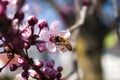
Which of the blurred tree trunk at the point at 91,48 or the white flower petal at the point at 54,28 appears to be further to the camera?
the blurred tree trunk at the point at 91,48

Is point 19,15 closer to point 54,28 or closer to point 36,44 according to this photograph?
point 36,44

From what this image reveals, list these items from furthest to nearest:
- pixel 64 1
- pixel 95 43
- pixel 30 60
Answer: pixel 64 1, pixel 95 43, pixel 30 60

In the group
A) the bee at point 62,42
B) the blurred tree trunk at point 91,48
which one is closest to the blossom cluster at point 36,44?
the bee at point 62,42

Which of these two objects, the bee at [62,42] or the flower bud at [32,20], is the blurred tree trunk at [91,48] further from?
the flower bud at [32,20]

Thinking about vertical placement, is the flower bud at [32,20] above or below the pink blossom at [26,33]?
above

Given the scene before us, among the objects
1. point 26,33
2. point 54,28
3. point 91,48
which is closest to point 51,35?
point 54,28

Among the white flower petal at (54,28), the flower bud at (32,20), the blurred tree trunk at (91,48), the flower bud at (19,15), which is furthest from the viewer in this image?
the blurred tree trunk at (91,48)

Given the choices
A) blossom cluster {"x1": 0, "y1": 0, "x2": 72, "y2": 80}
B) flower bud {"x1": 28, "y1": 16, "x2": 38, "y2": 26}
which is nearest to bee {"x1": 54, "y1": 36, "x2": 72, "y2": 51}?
blossom cluster {"x1": 0, "y1": 0, "x2": 72, "y2": 80}

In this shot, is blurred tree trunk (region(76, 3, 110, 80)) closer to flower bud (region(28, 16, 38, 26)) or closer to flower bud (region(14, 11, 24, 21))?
flower bud (region(28, 16, 38, 26))

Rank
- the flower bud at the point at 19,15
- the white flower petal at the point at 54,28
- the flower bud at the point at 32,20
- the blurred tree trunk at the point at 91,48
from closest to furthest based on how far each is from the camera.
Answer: the flower bud at the point at 19,15 < the flower bud at the point at 32,20 < the white flower petal at the point at 54,28 < the blurred tree trunk at the point at 91,48

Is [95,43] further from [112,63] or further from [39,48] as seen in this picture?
[112,63]

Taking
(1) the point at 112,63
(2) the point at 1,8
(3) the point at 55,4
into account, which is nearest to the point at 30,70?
(2) the point at 1,8
